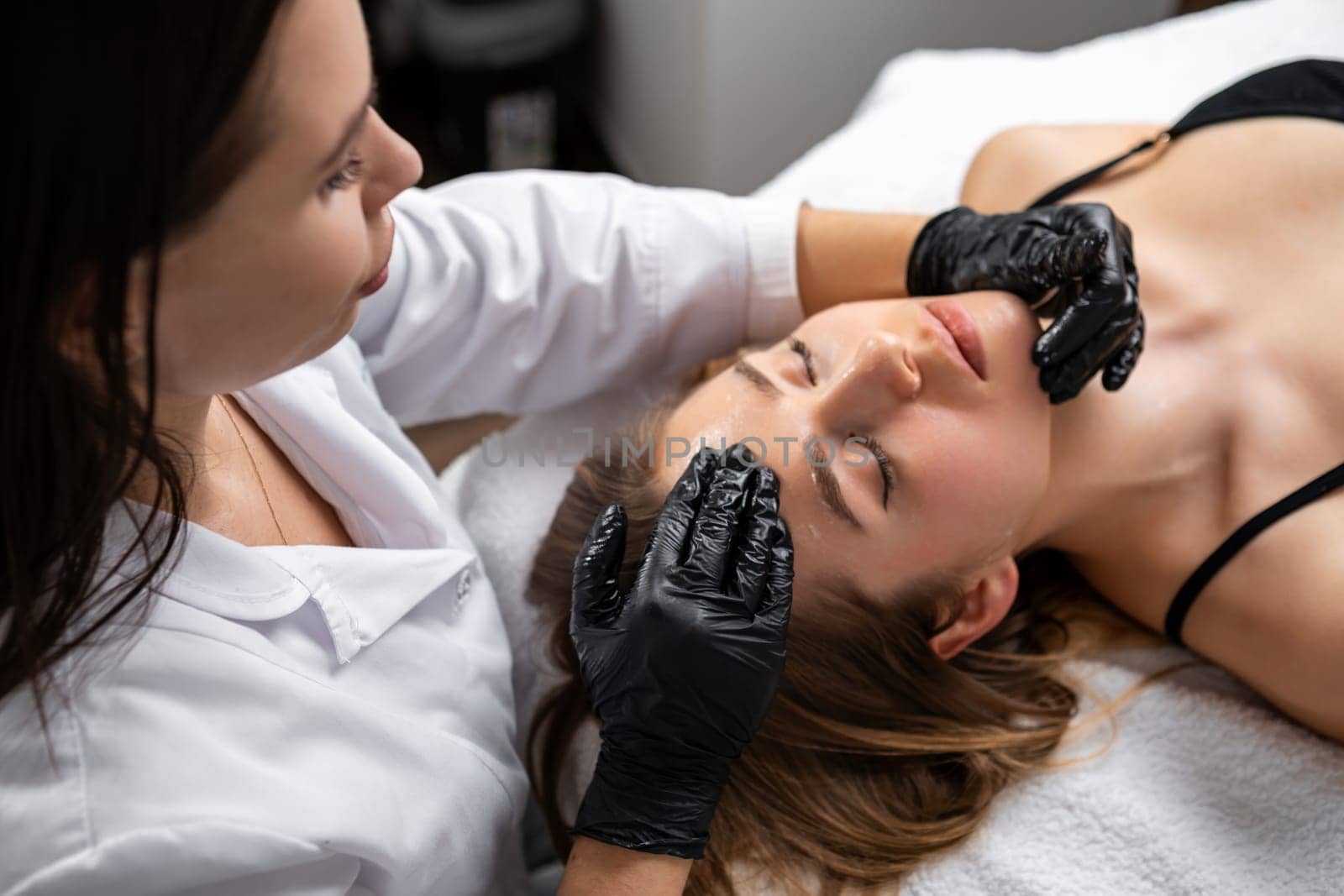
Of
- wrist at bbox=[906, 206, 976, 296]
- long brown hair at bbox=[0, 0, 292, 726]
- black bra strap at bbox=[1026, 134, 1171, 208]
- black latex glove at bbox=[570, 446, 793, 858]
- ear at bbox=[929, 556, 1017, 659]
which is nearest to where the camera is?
long brown hair at bbox=[0, 0, 292, 726]

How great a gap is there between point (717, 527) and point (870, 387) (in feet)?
0.74

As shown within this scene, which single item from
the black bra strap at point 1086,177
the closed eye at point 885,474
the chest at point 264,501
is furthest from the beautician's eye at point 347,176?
the black bra strap at point 1086,177

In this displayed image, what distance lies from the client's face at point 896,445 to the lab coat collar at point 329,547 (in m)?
0.27

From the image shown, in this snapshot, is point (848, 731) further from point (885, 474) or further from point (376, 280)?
point (376, 280)

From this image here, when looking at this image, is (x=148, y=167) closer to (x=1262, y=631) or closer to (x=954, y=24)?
(x=1262, y=631)

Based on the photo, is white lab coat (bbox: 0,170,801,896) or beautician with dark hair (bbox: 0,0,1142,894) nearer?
beautician with dark hair (bbox: 0,0,1142,894)

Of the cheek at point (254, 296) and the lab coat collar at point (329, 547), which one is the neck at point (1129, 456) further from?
the cheek at point (254, 296)

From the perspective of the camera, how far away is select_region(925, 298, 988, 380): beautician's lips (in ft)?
3.42

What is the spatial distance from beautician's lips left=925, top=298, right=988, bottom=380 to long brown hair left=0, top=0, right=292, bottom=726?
703mm

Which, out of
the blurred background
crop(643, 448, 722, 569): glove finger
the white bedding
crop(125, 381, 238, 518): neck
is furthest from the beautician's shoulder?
the blurred background

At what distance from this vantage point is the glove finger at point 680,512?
35.3 inches

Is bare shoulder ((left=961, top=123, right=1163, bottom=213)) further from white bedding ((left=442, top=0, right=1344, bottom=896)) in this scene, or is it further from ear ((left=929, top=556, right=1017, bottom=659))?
ear ((left=929, top=556, right=1017, bottom=659))

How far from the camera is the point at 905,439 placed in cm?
101

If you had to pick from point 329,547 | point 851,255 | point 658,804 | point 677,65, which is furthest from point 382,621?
point 677,65
